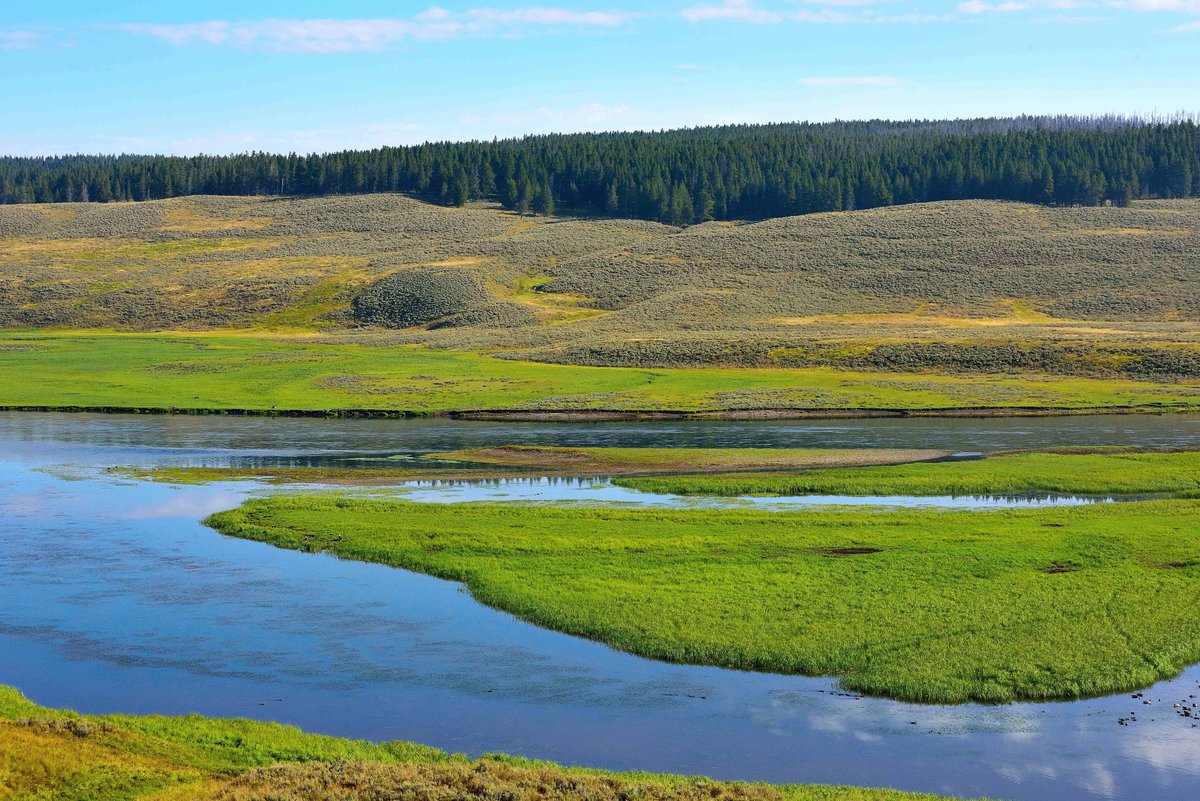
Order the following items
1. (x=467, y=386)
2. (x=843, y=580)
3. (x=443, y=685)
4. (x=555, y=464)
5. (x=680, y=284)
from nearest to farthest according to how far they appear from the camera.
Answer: (x=443, y=685) < (x=843, y=580) < (x=555, y=464) < (x=467, y=386) < (x=680, y=284)

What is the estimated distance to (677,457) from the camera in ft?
168

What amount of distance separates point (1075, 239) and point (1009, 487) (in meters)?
116

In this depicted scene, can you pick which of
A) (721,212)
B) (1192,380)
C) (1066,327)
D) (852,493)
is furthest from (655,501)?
(721,212)

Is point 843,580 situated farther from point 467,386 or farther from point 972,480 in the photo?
point 467,386

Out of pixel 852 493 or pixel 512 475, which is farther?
pixel 512 475

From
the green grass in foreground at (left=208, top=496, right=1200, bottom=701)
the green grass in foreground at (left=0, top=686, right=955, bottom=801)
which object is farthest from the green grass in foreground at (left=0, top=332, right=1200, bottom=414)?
the green grass in foreground at (left=0, top=686, right=955, bottom=801)

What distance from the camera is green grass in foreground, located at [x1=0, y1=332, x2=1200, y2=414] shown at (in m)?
69.0

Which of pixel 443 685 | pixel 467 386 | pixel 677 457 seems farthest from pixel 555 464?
pixel 443 685

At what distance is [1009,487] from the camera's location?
42812 mm

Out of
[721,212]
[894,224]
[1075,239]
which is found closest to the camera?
[1075,239]

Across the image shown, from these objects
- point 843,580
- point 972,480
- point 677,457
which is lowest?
point 677,457

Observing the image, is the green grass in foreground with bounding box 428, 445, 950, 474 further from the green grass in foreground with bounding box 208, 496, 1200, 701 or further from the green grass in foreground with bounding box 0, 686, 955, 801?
the green grass in foreground with bounding box 0, 686, 955, 801

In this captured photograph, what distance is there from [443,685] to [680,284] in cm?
11450

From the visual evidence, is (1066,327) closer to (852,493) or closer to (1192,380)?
(1192,380)
